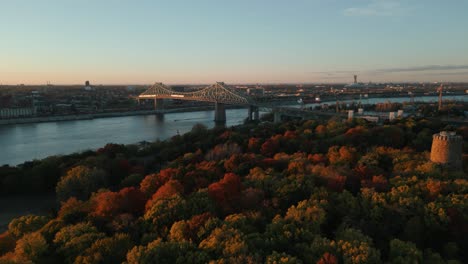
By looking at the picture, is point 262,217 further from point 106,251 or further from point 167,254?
point 106,251

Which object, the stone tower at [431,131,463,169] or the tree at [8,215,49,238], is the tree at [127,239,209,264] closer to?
the tree at [8,215,49,238]

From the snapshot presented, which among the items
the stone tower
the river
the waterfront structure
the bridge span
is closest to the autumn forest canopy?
the stone tower

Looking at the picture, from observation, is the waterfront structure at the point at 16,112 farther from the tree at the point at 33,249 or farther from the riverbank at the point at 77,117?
the tree at the point at 33,249

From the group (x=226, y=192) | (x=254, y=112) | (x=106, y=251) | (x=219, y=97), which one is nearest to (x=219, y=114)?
(x=254, y=112)

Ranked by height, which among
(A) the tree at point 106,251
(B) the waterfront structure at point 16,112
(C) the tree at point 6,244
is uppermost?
(B) the waterfront structure at point 16,112

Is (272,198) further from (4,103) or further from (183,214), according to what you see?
(4,103)

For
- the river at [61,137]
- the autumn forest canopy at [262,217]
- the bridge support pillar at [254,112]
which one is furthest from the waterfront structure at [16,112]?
the autumn forest canopy at [262,217]
